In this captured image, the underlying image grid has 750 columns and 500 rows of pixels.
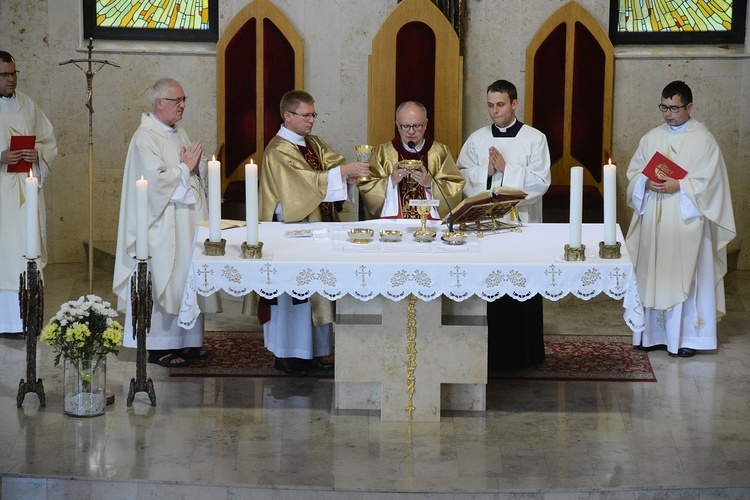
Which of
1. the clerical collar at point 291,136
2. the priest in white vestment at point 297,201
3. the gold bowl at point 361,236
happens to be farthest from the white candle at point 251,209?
the clerical collar at point 291,136

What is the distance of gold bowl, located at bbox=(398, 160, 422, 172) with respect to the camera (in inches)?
260

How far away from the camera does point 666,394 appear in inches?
264

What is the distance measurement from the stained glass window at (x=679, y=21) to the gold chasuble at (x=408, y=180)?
3.34 metres

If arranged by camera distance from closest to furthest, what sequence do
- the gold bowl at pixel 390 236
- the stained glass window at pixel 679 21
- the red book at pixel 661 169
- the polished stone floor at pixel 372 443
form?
the polished stone floor at pixel 372 443
the gold bowl at pixel 390 236
the red book at pixel 661 169
the stained glass window at pixel 679 21

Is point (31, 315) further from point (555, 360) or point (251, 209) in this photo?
point (555, 360)

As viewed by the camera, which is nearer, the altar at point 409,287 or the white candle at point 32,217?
the altar at point 409,287

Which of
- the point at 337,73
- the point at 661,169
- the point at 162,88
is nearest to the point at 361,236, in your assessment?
the point at 162,88

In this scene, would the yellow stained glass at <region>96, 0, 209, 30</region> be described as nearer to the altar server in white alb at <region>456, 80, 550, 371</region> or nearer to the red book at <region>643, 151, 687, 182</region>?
the altar server in white alb at <region>456, 80, 550, 371</region>

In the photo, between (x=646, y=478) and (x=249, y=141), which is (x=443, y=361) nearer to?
(x=646, y=478)

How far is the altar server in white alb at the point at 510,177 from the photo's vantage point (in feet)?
23.4

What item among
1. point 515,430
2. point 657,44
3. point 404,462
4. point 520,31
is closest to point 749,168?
point 657,44

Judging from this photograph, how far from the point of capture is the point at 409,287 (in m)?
5.74

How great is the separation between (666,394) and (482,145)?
6.49 feet

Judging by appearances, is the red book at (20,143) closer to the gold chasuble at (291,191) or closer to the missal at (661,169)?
the gold chasuble at (291,191)
